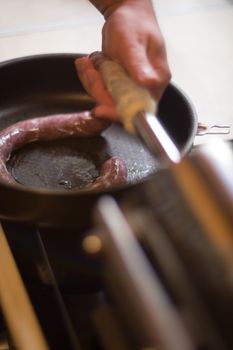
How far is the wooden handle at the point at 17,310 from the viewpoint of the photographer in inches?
19.3

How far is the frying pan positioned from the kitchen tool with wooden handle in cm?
7

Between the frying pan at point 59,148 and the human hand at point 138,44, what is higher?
the human hand at point 138,44

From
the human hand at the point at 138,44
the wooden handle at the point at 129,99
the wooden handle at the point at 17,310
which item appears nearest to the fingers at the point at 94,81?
the human hand at the point at 138,44

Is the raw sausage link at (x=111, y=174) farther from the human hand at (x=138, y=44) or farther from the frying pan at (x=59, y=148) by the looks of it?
the human hand at (x=138, y=44)

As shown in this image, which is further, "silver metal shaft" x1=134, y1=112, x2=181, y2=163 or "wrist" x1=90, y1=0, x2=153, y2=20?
"wrist" x1=90, y1=0, x2=153, y2=20

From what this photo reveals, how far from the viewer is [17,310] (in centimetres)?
52

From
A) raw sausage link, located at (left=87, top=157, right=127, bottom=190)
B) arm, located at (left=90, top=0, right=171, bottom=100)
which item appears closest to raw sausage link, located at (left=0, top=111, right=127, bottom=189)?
raw sausage link, located at (left=87, top=157, right=127, bottom=190)

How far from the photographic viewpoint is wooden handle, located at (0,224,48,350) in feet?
1.60

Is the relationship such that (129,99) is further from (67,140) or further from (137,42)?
(67,140)

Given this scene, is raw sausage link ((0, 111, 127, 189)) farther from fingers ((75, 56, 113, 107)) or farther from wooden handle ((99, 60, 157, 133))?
wooden handle ((99, 60, 157, 133))

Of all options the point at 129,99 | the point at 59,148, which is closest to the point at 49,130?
the point at 59,148

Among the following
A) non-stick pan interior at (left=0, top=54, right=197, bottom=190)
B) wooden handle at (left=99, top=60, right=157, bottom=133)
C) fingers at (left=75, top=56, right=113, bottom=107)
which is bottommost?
non-stick pan interior at (left=0, top=54, right=197, bottom=190)

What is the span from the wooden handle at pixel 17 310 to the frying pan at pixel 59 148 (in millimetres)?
65

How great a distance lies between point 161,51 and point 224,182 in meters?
0.41
